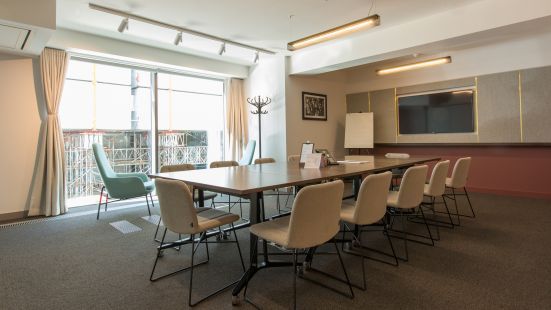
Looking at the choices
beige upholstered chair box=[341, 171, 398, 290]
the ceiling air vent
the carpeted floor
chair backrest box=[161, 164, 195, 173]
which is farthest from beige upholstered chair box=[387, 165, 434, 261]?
the ceiling air vent

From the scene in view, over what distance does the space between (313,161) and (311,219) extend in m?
1.38

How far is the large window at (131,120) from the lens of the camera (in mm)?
5113

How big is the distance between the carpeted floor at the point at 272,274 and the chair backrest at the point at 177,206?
516 millimetres

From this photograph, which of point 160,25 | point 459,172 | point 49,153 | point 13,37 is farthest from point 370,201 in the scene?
point 49,153

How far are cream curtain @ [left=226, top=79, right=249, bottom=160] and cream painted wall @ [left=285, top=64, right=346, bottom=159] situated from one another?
126 centimetres

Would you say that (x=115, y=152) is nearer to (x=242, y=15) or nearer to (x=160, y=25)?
(x=160, y=25)

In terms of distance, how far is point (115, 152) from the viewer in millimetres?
5496

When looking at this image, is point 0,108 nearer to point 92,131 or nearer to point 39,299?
point 92,131

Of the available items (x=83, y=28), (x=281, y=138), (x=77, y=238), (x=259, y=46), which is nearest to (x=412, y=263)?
(x=77, y=238)

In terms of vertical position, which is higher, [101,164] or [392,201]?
[101,164]

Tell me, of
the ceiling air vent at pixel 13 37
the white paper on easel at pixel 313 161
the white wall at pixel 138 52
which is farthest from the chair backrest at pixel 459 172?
the ceiling air vent at pixel 13 37

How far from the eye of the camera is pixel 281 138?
6.06 m

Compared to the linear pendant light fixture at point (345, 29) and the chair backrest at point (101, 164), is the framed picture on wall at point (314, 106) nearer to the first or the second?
the linear pendant light fixture at point (345, 29)

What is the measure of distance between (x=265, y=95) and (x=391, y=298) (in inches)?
197
